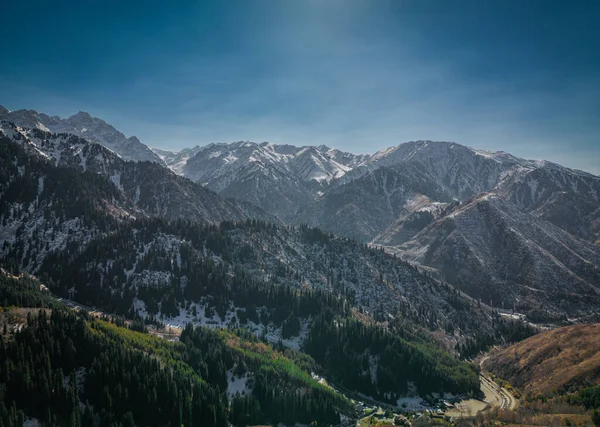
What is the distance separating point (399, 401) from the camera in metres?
178

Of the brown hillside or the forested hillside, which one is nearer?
→ the forested hillside

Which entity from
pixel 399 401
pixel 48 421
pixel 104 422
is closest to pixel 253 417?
pixel 104 422

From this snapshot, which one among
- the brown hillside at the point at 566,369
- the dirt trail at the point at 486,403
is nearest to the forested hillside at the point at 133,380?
the dirt trail at the point at 486,403

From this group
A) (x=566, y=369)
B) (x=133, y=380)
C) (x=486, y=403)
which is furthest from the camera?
→ (x=486, y=403)

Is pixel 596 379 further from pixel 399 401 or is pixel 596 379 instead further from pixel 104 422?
pixel 104 422

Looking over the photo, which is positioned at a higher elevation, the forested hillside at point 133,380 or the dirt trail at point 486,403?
the forested hillside at point 133,380

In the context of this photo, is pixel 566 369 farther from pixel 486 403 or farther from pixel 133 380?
pixel 133 380

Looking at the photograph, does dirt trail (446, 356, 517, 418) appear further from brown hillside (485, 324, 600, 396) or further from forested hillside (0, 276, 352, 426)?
forested hillside (0, 276, 352, 426)

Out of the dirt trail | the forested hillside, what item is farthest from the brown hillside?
the forested hillside

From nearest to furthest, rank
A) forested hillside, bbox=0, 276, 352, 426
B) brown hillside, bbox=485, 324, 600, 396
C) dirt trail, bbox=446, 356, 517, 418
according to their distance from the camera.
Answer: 1. forested hillside, bbox=0, 276, 352, 426
2. brown hillside, bbox=485, 324, 600, 396
3. dirt trail, bbox=446, 356, 517, 418

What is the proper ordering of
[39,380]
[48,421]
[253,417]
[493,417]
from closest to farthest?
[48,421]
[39,380]
[253,417]
[493,417]

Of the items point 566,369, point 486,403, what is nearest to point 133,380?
point 486,403

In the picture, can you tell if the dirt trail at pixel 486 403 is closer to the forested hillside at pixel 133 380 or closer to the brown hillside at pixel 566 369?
the brown hillside at pixel 566 369

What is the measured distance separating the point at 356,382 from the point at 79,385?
Result: 10876cm
